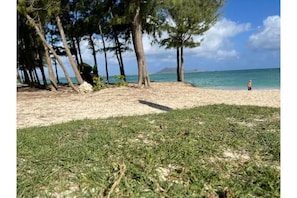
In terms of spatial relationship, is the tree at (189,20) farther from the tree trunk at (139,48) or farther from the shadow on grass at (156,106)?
the shadow on grass at (156,106)

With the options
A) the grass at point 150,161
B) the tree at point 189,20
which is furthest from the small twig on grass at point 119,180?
the tree at point 189,20

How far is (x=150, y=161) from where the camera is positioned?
282cm

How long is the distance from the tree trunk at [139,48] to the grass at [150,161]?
29.0ft

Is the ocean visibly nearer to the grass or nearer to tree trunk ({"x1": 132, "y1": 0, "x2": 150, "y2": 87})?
tree trunk ({"x1": 132, "y1": 0, "x2": 150, "y2": 87})

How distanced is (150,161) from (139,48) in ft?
34.6

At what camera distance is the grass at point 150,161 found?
234cm

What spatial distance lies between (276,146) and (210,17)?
56.9 feet

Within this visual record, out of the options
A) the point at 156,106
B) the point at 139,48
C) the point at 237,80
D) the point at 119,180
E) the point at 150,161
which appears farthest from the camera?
the point at 237,80

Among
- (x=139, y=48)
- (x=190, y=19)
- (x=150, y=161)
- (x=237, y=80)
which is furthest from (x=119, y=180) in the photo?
(x=237, y=80)

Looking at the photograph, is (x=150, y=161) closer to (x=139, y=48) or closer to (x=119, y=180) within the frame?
(x=119, y=180)

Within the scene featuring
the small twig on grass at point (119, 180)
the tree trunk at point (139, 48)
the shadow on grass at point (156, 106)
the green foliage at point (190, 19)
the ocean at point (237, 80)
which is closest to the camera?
the small twig on grass at point (119, 180)

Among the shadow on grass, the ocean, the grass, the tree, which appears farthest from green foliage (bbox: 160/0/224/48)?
the grass

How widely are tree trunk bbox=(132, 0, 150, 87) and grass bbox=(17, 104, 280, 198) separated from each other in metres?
8.85
